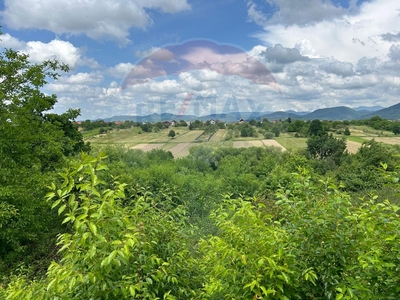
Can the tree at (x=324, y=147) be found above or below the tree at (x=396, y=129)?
below

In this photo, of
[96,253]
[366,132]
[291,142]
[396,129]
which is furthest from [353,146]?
[96,253]

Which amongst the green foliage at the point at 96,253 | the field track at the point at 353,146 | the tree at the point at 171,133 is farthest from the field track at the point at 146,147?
the green foliage at the point at 96,253

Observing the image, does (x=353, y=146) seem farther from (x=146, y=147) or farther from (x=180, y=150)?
(x=146, y=147)

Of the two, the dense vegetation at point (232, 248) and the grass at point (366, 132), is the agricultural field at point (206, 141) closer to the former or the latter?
the grass at point (366, 132)

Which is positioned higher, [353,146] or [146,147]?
[146,147]

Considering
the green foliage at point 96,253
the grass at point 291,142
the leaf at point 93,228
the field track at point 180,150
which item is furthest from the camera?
the grass at point 291,142

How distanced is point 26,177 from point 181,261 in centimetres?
1184

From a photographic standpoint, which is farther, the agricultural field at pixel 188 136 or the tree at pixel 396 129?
the tree at pixel 396 129

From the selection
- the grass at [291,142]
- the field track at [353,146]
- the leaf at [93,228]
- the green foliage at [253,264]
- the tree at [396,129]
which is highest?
the leaf at [93,228]

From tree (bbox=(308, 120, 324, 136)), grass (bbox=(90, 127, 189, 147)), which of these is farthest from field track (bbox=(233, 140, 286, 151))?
grass (bbox=(90, 127, 189, 147))

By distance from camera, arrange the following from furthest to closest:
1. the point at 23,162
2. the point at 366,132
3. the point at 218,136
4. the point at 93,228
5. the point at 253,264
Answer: the point at 366,132 < the point at 218,136 < the point at 23,162 < the point at 253,264 < the point at 93,228

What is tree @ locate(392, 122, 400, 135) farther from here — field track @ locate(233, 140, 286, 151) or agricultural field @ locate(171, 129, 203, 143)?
agricultural field @ locate(171, 129, 203, 143)

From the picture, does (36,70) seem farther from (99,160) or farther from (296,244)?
(296,244)

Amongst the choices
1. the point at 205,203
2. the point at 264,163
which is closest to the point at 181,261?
the point at 205,203
